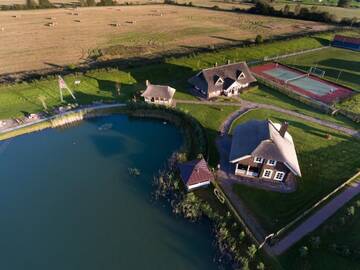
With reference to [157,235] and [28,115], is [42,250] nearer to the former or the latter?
[157,235]

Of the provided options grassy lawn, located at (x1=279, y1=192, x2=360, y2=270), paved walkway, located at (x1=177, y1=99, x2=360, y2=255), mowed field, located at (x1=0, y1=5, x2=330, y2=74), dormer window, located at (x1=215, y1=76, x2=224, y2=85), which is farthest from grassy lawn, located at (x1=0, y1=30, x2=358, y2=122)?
grassy lawn, located at (x1=279, y1=192, x2=360, y2=270)

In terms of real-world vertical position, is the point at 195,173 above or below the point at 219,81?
below

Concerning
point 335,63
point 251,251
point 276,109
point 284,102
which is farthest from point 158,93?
point 335,63

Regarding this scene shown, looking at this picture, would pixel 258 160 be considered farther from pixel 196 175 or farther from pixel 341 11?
pixel 341 11

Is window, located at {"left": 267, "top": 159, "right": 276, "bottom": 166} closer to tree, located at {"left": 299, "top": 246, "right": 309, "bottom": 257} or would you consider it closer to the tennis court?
tree, located at {"left": 299, "top": 246, "right": 309, "bottom": 257}

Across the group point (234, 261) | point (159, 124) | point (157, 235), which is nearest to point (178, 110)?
point (159, 124)

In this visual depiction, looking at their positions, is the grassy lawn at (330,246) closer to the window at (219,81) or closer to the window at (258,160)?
the window at (258,160)
